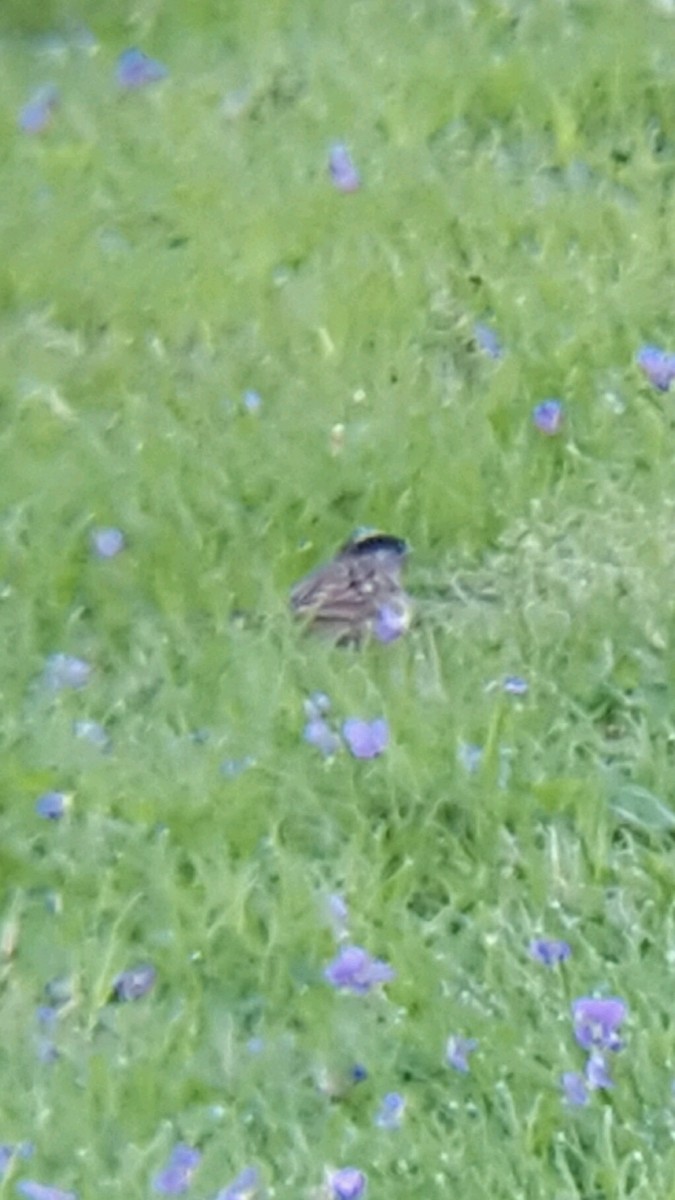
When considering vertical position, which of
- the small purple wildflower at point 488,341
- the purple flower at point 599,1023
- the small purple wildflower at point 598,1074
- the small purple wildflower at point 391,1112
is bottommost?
the small purple wildflower at point 488,341

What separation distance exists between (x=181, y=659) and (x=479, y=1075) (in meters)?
1.06

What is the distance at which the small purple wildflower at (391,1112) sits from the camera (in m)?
3.03

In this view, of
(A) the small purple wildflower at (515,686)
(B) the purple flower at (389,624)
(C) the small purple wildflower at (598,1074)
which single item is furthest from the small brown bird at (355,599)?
(C) the small purple wildflower at (598,1074)

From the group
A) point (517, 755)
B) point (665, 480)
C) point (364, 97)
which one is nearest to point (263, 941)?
point (517, 755)

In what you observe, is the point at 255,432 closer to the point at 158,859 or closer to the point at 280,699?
the point at 280,699

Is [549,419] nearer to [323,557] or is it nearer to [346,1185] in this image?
[323,557]

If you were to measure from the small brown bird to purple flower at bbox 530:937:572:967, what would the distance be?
0.78 metres

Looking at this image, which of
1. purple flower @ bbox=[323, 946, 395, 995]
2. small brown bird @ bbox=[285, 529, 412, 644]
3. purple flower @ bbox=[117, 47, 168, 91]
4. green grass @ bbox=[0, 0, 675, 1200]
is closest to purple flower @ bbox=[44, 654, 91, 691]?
green grass @ bbox=[0, 0, 675, 1200]

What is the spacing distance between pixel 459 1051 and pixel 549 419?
143 cm

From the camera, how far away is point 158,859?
11.5 feet

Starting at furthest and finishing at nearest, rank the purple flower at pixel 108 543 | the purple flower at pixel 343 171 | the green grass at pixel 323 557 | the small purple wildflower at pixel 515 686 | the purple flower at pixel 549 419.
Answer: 1. the purple flower at pixel 343 171
2. the purple flower at pixel 549 419
3. the purple flower at pixel 108 543
4. the small purple wildflower at pixel 515 686
5. the green grass at pixel 323 557

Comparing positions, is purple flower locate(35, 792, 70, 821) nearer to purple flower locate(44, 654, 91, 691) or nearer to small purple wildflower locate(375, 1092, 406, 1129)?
purple flower locate(44, 654, 91, 691)

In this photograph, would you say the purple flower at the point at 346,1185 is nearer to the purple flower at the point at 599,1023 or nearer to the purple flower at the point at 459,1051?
the purple flower at the point at 459,1051

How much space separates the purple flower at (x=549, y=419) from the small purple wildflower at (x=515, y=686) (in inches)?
25.1
